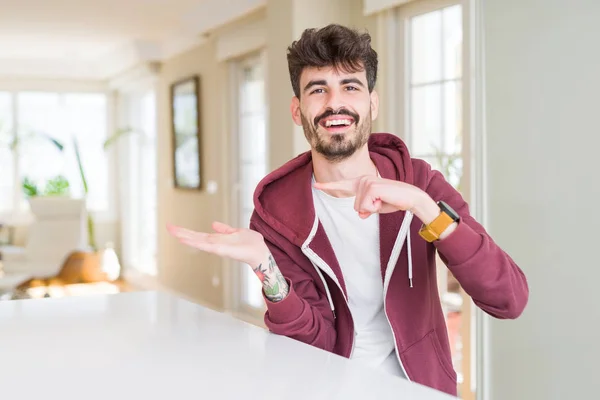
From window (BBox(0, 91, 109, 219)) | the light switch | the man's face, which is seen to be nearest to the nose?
the man's face

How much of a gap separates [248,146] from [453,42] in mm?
2841

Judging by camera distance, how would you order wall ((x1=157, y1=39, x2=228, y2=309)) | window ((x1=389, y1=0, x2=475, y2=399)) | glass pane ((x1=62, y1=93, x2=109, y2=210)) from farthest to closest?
glass pane ((x1=62, y1=93, x2=109, y2=210)) → wall ((x1=157, y1=39, x2=228, y2=309)) → window ((x1=389, y1=0, x2=475, y2=399))

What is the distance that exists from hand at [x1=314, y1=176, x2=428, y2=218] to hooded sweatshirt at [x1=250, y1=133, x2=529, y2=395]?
17 centimetres

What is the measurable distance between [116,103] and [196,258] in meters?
3.41

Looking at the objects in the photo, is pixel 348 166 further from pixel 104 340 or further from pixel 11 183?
pixel 11 183

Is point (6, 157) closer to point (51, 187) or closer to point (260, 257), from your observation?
point (51, 187)

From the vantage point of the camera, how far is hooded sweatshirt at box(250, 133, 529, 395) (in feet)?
5.10

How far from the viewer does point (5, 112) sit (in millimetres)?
8898

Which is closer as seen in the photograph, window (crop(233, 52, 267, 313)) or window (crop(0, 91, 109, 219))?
window (crop(233, 52, 267, 313))

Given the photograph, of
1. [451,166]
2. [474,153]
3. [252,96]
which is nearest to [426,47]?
[451,166]

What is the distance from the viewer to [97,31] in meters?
7.05

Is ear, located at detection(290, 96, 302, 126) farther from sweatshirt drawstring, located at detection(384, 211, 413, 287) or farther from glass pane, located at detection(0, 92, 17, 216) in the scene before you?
glass pane, located at detection(0, 92, 17, 216)

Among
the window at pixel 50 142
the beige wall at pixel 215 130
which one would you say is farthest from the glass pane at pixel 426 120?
the window at pixel 50 142

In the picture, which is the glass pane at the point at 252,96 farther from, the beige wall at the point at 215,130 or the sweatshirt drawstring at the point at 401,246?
the sweatshirt drawstring at the point at 401,246
